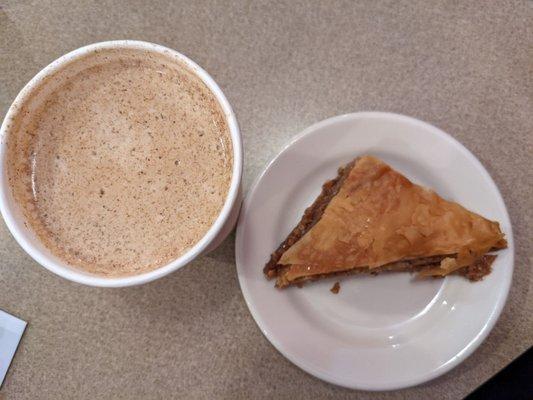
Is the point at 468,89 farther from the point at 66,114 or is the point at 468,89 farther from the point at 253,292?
the point at 66,114

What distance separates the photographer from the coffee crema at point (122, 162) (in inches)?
27.4

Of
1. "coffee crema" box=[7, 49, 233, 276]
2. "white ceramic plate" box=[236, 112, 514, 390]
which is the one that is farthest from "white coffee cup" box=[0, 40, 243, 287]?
"white ceramic plate" box=[236, 112, 514, 390]

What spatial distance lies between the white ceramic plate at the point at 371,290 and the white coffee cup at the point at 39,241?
0.23 meters

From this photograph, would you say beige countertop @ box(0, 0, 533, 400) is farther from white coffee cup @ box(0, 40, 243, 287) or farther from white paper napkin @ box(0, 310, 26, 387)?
white coffee cup @ box(0, 40, 243, 287)

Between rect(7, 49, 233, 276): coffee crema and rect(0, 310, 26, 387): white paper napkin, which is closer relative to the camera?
rect(7, 49, 233, 276): coffee crema

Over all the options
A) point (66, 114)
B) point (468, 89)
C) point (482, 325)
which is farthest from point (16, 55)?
point (482, 325)

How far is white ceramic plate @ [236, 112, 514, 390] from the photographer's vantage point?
33.2 inches

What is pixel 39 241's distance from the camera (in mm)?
693

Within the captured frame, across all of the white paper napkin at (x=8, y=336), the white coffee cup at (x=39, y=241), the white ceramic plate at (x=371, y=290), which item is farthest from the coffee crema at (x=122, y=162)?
the white paper napkin at (x=8, y=336)

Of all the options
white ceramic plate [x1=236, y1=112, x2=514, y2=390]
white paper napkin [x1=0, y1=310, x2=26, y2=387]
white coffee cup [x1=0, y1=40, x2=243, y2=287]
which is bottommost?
white paper napkin [x1=0, y1=310, x2=26, y2=387]

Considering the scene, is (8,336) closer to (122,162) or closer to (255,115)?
(122,162)

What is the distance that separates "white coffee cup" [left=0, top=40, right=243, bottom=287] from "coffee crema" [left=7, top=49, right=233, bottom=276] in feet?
0.04

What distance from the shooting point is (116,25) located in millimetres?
1042

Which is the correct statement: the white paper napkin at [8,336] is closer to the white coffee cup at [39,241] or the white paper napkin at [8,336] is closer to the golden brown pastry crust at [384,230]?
the white coffee cup at [39,241]
